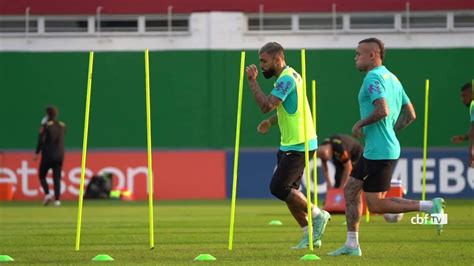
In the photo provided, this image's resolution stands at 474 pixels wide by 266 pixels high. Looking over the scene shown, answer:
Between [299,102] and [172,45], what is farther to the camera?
[172,45]

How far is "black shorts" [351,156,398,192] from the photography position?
12.8 meters

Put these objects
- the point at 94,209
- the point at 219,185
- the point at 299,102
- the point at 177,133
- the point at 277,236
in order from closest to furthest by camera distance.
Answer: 1. the point at 299,102
2. the point at 277,236
3. the point at 94,209
4. the point at 219,185
5. the point at 177,133

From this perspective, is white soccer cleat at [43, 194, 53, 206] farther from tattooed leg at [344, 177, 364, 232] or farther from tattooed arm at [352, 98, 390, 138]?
tattooed arm at [352, 98, 390, 138]

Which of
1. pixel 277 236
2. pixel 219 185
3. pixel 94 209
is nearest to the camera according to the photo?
pixel 277 236

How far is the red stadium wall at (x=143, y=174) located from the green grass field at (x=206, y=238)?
543 cm

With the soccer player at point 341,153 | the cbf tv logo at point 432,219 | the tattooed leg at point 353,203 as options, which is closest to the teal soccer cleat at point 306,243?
the cbf tv logo at point 432,219

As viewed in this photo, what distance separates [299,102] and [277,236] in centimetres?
328

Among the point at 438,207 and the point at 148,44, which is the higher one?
the point at 148,44

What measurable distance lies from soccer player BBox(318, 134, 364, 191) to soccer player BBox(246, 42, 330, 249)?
28.6 ft

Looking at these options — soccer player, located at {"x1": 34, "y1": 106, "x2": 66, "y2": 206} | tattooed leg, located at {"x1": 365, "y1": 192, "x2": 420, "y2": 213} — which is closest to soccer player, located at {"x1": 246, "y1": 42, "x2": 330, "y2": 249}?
tattooed leg, located at {"x1": 365, "y1": 192, "x2": 420, "y2": 213}

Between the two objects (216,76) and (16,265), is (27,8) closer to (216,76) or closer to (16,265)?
(216,76)

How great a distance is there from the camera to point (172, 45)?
116 feet

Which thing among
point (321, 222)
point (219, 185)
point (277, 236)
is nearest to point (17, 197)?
point (219, 185)

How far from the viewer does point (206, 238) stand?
1675 cm
